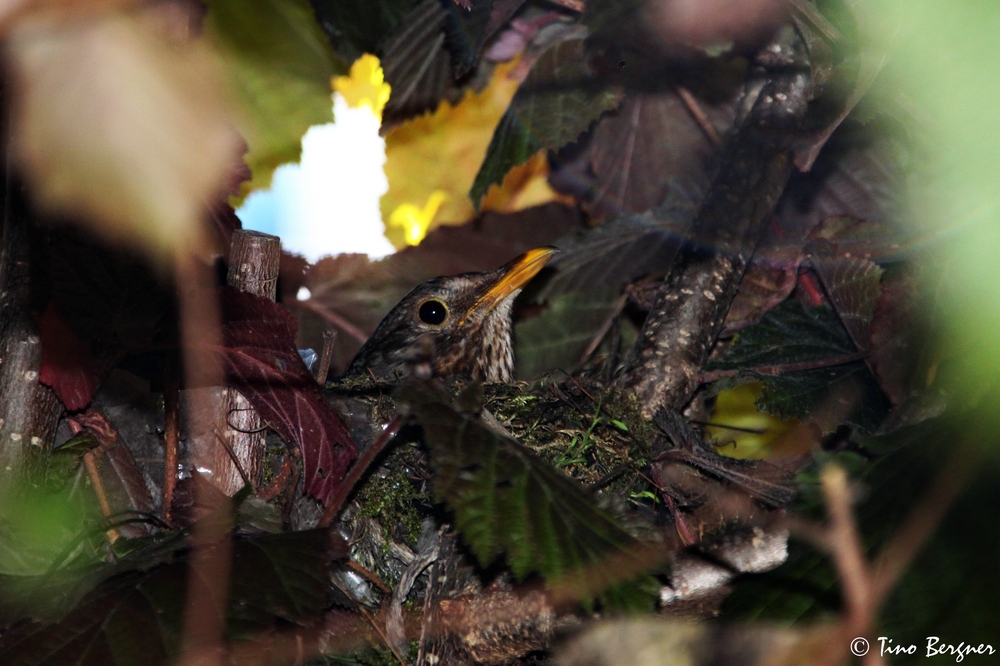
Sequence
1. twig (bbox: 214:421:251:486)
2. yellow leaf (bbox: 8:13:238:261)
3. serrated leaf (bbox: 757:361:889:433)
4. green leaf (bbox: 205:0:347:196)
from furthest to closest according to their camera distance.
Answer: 1. green leaf (bbox: 205:0:347:196)
2. serrated leaf (bbox: 757:361:889:433)
3. twig (bbox: 214:421:251:486)
4. yellow leaf (bbox: 8:13:238:261)

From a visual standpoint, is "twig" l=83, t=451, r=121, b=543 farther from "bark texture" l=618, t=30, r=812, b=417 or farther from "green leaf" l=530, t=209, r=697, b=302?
"green leaf" l=530, t=209, r=697, b=302

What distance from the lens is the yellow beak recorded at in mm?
3014

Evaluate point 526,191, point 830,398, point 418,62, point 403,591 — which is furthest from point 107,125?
point 526,191

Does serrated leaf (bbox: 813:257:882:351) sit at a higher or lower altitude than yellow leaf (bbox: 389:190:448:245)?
lower

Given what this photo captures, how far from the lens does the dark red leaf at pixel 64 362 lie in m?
1.89

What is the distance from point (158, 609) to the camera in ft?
4.74

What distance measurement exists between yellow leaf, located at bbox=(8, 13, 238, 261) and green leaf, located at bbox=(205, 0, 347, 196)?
105 centimetres

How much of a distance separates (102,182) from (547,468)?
2.86 feet

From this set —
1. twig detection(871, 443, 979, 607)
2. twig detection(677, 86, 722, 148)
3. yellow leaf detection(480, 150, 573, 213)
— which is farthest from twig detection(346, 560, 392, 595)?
twig detection(677, 86, 722, 148)

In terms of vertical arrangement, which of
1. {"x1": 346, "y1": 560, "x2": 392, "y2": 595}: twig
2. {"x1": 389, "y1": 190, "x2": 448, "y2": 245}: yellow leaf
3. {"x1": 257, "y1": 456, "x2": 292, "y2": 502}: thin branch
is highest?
{"x1": 389, "y1": 190, "x2": 448, "y2": 245}: yellow leaf

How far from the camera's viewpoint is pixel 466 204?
139 inches

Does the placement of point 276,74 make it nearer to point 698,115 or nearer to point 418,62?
point 418,62

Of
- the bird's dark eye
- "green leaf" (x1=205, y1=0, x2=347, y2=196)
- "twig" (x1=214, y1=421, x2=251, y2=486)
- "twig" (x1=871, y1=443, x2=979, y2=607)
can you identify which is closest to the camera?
"twig" (x1=871, y1=443, x2=979, y2=607)

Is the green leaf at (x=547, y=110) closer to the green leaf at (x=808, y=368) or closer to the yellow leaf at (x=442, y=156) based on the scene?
the yellow leaf at (x=442, y=156)
